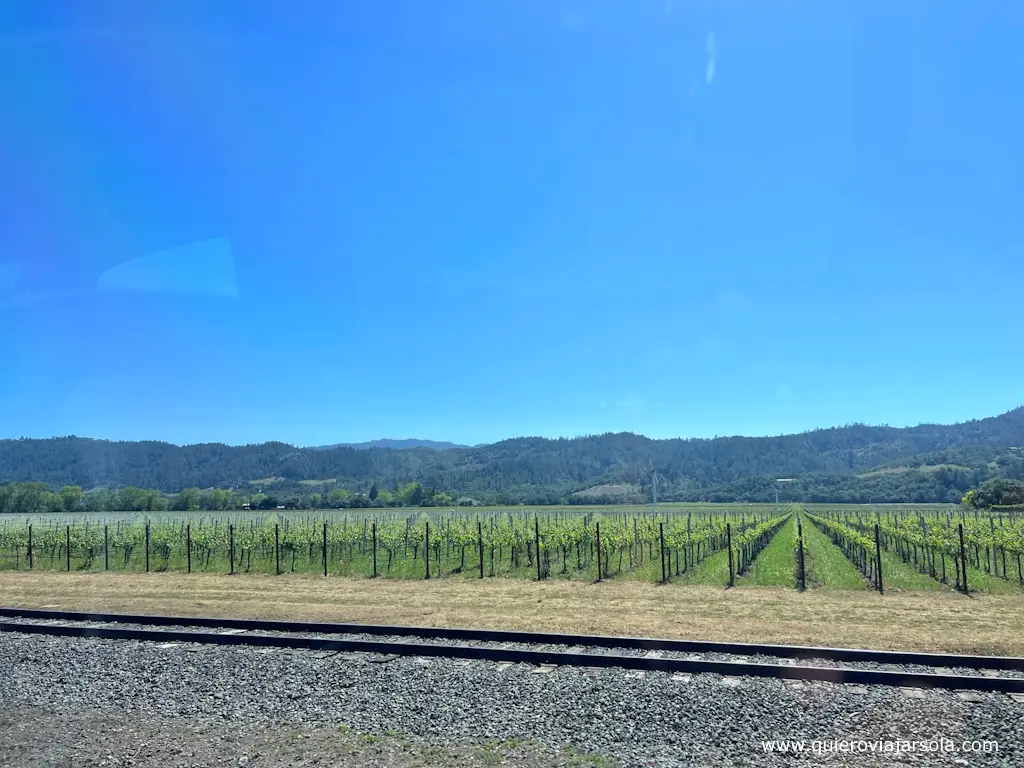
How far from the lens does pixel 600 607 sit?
43.9 feet

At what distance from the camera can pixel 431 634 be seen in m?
10.5

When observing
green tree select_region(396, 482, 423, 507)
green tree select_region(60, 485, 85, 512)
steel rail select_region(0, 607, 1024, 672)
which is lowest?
green tree select_region(396, 482, 423, 507)

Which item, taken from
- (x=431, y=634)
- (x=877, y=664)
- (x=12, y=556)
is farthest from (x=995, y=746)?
(x=12, y=556)

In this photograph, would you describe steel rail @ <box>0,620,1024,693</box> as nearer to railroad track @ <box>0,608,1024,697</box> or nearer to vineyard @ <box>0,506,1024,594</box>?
railroad track @ <box>0,608,1024,697</box>

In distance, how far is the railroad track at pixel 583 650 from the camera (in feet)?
25.2

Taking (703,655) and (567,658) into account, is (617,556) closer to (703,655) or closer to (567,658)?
(703,655)

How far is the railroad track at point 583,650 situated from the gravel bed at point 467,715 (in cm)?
28

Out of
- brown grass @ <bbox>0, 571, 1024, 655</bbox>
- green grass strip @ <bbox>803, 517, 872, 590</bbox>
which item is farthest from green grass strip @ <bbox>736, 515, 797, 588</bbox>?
brown grass @ <bbox>0, 571, 1024, 655</bbox>

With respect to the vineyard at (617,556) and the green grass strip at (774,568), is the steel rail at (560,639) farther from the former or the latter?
the green grass strip at (774,568)

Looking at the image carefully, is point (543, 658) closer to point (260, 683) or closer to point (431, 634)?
point (431, 634)

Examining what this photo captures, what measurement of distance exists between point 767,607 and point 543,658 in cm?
630

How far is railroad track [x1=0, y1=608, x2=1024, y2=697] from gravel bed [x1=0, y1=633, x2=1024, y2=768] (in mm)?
284

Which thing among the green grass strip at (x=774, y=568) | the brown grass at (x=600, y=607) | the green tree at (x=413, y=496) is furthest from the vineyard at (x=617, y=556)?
the green tree at (x=413, y=496)

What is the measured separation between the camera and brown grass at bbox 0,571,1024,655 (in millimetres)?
10562
